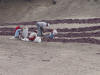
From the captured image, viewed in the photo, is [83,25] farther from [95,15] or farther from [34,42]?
[34,42]

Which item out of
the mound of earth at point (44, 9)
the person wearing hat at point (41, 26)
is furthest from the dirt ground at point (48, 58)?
the mound of earth at point (44, 9)

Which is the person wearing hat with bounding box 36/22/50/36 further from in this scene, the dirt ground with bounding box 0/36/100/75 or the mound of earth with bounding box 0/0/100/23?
the mound of earth with bounding box 0/0/100/23

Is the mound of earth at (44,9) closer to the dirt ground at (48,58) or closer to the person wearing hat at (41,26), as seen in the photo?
the person wearing hat at (41,26)

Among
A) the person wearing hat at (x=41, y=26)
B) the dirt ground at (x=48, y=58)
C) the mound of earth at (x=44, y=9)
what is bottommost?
the dirt ground at (x=48, y=58)

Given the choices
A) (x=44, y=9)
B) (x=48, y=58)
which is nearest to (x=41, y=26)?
(x=48, y=58)

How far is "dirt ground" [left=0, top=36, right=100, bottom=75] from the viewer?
8102mm

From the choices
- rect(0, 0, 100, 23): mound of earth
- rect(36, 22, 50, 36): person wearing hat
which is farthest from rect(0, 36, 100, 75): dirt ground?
rect(0, 0, 100, 23): mound of earth

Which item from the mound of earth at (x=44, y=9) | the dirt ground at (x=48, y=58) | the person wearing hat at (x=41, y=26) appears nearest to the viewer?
the dirt ground at (x=48, y=58)

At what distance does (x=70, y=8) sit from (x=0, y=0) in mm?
8857

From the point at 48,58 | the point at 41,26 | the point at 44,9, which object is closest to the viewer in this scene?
the point at 48,58

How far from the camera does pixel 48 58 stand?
9.96 meters

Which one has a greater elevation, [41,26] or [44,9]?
[44,9]

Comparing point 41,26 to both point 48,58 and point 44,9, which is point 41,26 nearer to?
point 48,58

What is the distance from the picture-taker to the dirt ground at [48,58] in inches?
319
